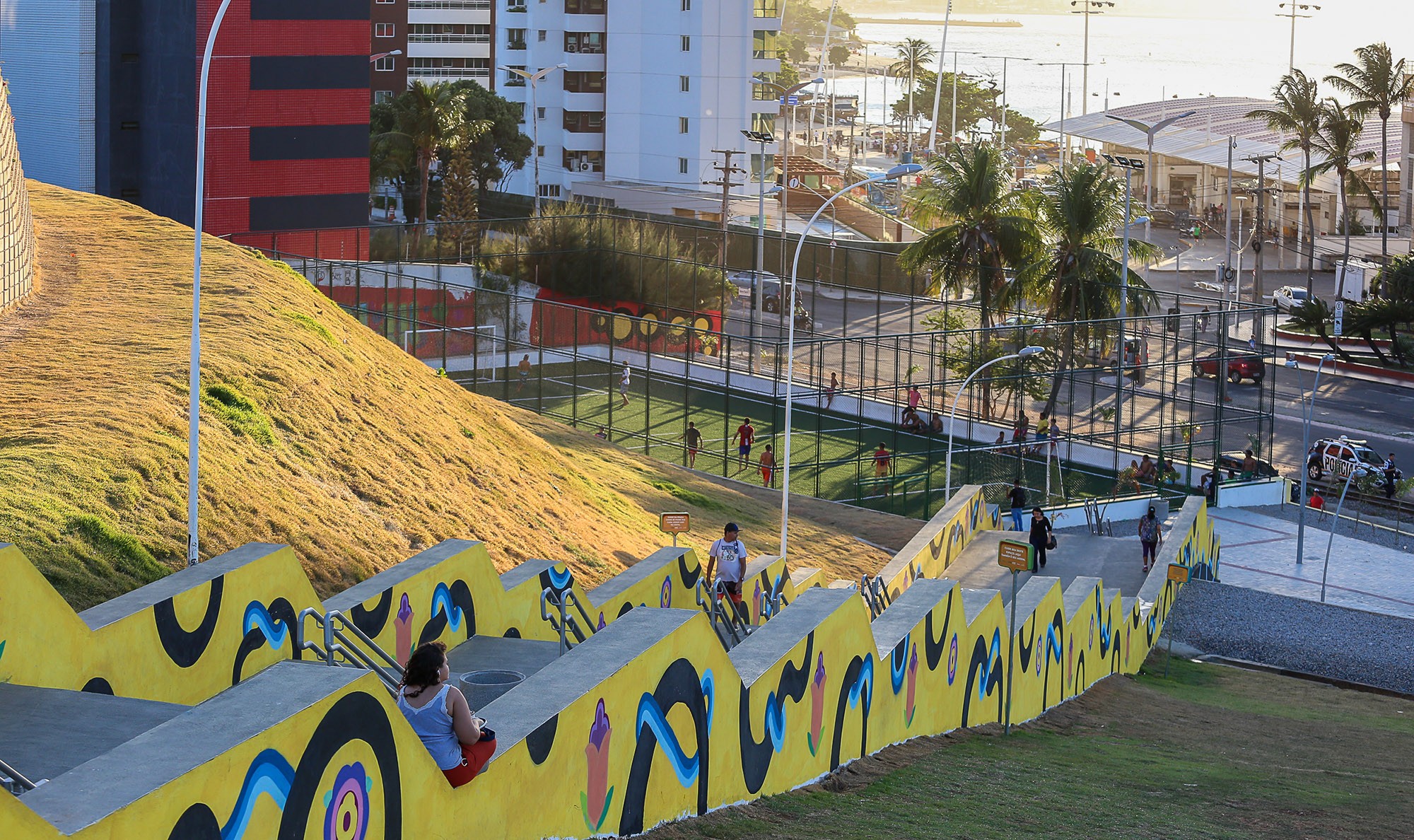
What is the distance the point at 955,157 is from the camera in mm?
56844

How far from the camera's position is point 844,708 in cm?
1185

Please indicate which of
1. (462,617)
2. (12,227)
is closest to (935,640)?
(462,617)

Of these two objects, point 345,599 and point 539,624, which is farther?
point 539,624

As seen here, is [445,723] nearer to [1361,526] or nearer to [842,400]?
[1361,526]

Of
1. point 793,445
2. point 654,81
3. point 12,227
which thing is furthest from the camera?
point 654,81

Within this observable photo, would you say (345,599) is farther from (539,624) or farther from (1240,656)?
(1240,656)

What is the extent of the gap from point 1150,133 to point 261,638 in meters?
55.3

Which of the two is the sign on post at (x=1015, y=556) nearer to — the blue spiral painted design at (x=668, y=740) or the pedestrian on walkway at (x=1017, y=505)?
the blue spiral painted design at (x=668, y=740)

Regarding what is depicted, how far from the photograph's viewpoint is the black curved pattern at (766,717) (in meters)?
10.1

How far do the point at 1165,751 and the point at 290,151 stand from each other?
48209 mm

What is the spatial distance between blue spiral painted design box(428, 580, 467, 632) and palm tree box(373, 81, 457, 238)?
65.1 m

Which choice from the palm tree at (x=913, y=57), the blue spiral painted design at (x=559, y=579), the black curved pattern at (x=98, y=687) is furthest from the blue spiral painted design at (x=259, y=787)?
the palm tree at (x=913, y=57)

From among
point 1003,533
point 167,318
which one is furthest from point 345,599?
point 1003,533

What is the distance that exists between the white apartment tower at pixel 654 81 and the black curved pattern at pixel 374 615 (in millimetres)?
78908
